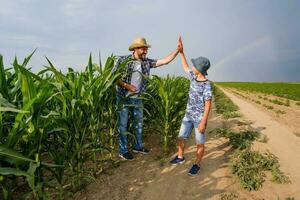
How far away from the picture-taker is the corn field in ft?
7.80

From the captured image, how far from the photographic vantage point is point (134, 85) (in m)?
4.84

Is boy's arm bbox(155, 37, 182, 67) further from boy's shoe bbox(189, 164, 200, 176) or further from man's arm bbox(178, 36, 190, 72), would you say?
boy's shoe bbox(189, 164, 200, 176)

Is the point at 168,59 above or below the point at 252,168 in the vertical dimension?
above

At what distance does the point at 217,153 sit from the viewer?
552cm

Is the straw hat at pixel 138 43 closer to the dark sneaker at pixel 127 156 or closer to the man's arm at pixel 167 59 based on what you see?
the man's arm at pixel 167 59

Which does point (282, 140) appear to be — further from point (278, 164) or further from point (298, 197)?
point (298, 197)

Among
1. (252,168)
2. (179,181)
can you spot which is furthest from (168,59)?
(252,168)

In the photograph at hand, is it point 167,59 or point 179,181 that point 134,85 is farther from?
point 179,181

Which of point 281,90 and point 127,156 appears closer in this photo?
point 127,156

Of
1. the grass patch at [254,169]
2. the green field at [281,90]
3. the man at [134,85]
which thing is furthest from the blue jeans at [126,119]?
the green field at [281,90]

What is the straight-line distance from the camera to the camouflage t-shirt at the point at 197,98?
14.3ft

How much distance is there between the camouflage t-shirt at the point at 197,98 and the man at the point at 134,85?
2.27 feet

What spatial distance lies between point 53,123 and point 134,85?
1920mm

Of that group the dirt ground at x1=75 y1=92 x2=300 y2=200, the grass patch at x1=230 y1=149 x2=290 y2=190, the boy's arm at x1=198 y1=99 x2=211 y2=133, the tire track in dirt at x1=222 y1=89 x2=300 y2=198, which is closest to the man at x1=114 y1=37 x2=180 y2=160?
A: the dirt ground at x1=75 y1=92 x2=300 y2=200
